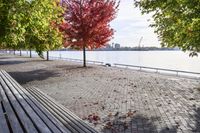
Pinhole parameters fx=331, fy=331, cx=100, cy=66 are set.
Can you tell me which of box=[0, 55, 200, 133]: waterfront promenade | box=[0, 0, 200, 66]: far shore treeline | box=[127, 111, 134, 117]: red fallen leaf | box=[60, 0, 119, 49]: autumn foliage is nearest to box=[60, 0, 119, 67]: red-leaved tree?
box=[60, 0, 119, 49]: autumn foliage

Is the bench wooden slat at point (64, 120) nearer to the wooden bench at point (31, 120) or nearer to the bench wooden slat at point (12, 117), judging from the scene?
the wooden bench at point (31, 120)

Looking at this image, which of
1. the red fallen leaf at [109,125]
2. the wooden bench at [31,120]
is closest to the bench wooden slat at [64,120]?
the wooden bench at [31,120]

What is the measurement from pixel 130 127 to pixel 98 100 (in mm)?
4804

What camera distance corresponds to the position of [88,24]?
34.7 meters

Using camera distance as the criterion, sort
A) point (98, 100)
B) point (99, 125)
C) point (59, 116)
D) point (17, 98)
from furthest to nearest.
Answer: point (98, 100) → point (99, 125) → point (17, 98) → point (59, 116)

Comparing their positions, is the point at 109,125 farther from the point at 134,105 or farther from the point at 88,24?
the point at 88,24

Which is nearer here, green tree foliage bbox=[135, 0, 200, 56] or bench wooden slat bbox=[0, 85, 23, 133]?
bench wooden slat bbox=[0, 85, 23, 133]

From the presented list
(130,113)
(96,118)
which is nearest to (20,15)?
(96,118)

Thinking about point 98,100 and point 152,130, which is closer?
point 152,130

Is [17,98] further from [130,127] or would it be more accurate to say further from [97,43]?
[97,43]

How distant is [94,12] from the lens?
1382 inches

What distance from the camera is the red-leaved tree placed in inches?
1367

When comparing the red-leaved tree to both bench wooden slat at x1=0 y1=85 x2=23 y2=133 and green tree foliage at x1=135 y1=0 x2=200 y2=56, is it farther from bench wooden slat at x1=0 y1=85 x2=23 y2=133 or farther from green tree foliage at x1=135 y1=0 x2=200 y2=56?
bench wooden slat at x1=0 y1=85 x2=23 y2=133

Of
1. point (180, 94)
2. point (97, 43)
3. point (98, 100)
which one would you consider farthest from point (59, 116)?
point (97, 43)
